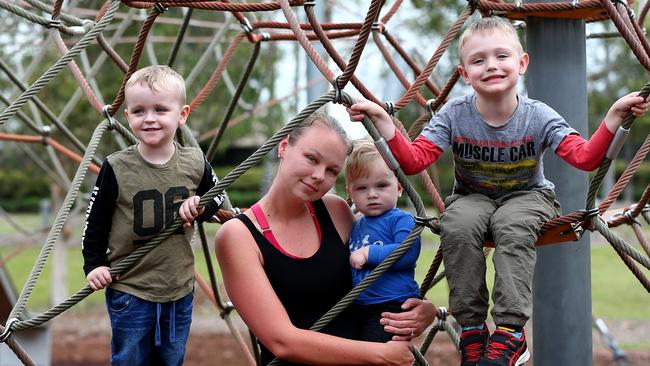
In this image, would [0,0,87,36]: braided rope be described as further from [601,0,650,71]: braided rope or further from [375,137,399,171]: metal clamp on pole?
[601,0,650,71]: braided rope

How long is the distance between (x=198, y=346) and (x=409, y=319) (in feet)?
16.8

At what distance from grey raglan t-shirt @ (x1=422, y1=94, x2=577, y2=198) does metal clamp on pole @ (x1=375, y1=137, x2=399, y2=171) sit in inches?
5.0

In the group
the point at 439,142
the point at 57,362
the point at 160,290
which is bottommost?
the point at 57,362

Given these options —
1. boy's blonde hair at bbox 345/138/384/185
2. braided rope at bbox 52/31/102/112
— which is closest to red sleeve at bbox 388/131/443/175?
boy's blonde hair at bbox 345/138/384/185

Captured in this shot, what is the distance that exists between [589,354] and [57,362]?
4726 millimetres

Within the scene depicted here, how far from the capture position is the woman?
1.75m

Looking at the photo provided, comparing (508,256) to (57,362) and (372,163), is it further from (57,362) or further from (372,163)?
(57,362)

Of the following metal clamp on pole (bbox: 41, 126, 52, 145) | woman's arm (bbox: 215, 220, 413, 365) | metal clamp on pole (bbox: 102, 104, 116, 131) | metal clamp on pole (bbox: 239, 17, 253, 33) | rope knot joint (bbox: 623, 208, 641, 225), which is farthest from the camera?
metal clamp on pole (bbox: 41, 126, 52, 145)

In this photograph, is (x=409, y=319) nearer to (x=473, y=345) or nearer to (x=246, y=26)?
(x=473, y=345)

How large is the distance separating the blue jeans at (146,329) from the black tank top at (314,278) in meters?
0.27

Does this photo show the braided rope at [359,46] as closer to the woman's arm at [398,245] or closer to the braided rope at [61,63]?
the woman's arm at [398,245]

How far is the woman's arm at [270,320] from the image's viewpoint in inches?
68.5

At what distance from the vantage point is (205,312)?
8789 mm

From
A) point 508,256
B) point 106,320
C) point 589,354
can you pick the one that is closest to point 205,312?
point 106,320
